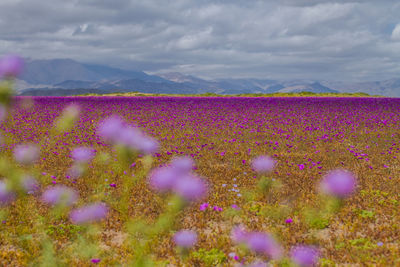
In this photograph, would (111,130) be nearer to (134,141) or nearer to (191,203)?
(134,141)

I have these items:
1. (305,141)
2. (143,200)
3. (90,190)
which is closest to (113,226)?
(143,200)

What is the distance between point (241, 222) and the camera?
18.0ft

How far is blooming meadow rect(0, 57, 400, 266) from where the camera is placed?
83.2 inches

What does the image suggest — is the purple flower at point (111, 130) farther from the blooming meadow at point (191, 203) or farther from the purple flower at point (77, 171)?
the purple flower at point (77, 171)

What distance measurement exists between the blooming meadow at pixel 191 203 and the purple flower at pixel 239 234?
0.03m

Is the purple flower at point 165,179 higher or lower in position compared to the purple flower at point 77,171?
higher

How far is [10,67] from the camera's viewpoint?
179cm

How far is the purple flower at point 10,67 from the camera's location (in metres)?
1.79

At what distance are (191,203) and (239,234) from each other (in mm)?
1247

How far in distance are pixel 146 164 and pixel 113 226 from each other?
3.72 metres

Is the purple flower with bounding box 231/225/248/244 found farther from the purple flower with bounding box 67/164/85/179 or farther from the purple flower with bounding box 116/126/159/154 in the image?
the purple flower with bounding box 116/126/159/154

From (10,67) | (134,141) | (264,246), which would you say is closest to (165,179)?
(134,141)

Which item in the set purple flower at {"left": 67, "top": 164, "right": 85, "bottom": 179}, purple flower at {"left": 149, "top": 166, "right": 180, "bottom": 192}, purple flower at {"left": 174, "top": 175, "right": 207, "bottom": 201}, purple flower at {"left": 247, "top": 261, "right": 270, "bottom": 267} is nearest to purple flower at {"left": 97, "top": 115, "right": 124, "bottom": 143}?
purple flower at {"left": 149, "top": 166, "right": 180, "bottom": 192}

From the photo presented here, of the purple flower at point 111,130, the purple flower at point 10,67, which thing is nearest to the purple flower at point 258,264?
the purple flower at point 111,130
